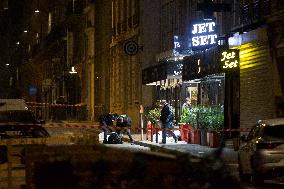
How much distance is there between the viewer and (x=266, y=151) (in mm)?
15516

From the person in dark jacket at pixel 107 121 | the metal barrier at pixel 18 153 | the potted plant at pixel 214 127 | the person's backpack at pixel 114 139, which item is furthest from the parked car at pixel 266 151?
the person in dark jacket at pixel 107 121

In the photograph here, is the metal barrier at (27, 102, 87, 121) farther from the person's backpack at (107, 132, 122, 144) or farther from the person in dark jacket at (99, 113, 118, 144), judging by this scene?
the person's backpack at (107, 132, 122, 144)

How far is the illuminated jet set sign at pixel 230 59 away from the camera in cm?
2812

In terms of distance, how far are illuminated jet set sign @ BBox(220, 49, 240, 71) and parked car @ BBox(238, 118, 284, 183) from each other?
11694mm

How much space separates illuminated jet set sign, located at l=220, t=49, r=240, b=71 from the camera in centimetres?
2812

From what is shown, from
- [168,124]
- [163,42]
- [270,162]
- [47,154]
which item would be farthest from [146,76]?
[47,154]

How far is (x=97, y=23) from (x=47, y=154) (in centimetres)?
5038

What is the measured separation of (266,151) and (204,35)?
1535 cm

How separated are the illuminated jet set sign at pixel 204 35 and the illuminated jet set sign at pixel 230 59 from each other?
174 centimetres

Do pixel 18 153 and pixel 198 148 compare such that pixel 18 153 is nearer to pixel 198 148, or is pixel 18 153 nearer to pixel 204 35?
pixel 198 148

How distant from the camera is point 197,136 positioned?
2953cm

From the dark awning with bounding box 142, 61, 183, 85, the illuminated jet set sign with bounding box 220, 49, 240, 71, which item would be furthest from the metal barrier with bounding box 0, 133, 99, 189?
the dark awning with bounding box 142, 61, 183, 85

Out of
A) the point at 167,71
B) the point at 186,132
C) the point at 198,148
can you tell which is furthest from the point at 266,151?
the point at 167,71

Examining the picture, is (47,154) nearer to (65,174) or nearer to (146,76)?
(65,174)
